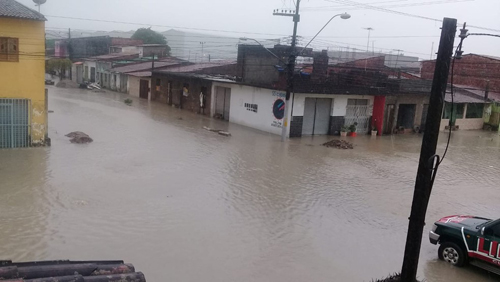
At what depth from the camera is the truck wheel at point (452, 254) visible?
8.98 metres

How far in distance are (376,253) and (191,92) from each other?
25827mm

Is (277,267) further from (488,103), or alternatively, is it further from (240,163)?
(488,103)

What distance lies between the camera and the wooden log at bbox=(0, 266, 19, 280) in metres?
4.14

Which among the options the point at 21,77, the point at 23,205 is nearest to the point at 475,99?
the point at 21,77

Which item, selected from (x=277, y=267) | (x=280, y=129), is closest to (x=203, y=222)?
(x=277, y=267)

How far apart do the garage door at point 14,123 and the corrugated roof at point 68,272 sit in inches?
575

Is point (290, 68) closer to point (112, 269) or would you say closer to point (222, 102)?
point (222, 102)

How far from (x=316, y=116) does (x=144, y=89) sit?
21.3m

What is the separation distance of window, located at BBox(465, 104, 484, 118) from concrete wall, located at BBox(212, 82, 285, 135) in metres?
16.9

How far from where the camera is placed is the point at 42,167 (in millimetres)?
15070

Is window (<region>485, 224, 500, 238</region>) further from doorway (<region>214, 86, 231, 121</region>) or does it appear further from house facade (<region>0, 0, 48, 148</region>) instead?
doorway (<region>214, 86, 231, 121</region>)

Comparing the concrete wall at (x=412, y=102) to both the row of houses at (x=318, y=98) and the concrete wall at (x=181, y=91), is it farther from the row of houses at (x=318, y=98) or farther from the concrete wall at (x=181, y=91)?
the concrete wall at (x=181, y=91)

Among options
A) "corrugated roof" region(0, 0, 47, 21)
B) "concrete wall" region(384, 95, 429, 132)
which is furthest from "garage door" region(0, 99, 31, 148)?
"concrete wall" region(384, 95, 429, 132)

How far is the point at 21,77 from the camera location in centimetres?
1738
